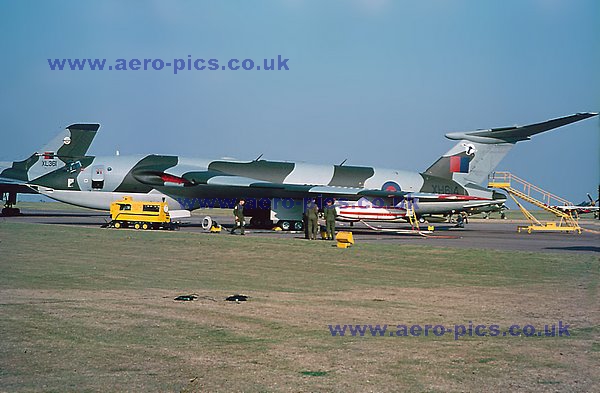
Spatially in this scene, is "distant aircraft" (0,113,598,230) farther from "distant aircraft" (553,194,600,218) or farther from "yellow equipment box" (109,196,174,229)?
"distant aircraft" (553,194,600,218)

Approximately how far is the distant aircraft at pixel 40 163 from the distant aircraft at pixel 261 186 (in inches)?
348

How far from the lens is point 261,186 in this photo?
1425 inches

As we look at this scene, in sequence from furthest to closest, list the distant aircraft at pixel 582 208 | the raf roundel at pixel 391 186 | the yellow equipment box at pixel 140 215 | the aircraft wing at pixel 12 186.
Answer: the distant aircraft at pixel 582 208, the aircraft wing at pixel 12 186, the raf roundel at pixel 391 186, the yellow equipment box at pixel 140 215

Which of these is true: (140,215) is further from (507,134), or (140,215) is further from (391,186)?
(507,134)

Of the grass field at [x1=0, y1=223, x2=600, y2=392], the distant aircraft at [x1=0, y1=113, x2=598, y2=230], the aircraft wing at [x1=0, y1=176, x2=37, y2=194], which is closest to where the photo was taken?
the grass field at [x1=0, y1=223, x2=600, y2=392]

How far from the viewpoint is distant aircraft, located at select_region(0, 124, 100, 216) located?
4797 centimetres

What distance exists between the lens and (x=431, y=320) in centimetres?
992

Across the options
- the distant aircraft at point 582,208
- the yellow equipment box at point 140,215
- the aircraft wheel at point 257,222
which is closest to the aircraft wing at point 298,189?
the aircraft wheel at point 257,222

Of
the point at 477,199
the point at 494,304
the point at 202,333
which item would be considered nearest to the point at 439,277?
the point at 494,304

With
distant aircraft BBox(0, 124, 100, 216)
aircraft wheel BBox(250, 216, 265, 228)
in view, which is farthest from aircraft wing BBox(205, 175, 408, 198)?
distant aircraft BBox(0, 124, 100, 216)

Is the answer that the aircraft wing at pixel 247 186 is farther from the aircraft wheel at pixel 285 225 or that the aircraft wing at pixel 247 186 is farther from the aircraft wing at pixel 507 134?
the aircraft wing at pixel 507 134

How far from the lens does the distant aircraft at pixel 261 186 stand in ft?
121

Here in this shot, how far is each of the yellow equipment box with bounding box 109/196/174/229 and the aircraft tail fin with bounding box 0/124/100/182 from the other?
1753 centimetres

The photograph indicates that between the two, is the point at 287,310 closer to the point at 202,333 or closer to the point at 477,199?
the point at 202,333
